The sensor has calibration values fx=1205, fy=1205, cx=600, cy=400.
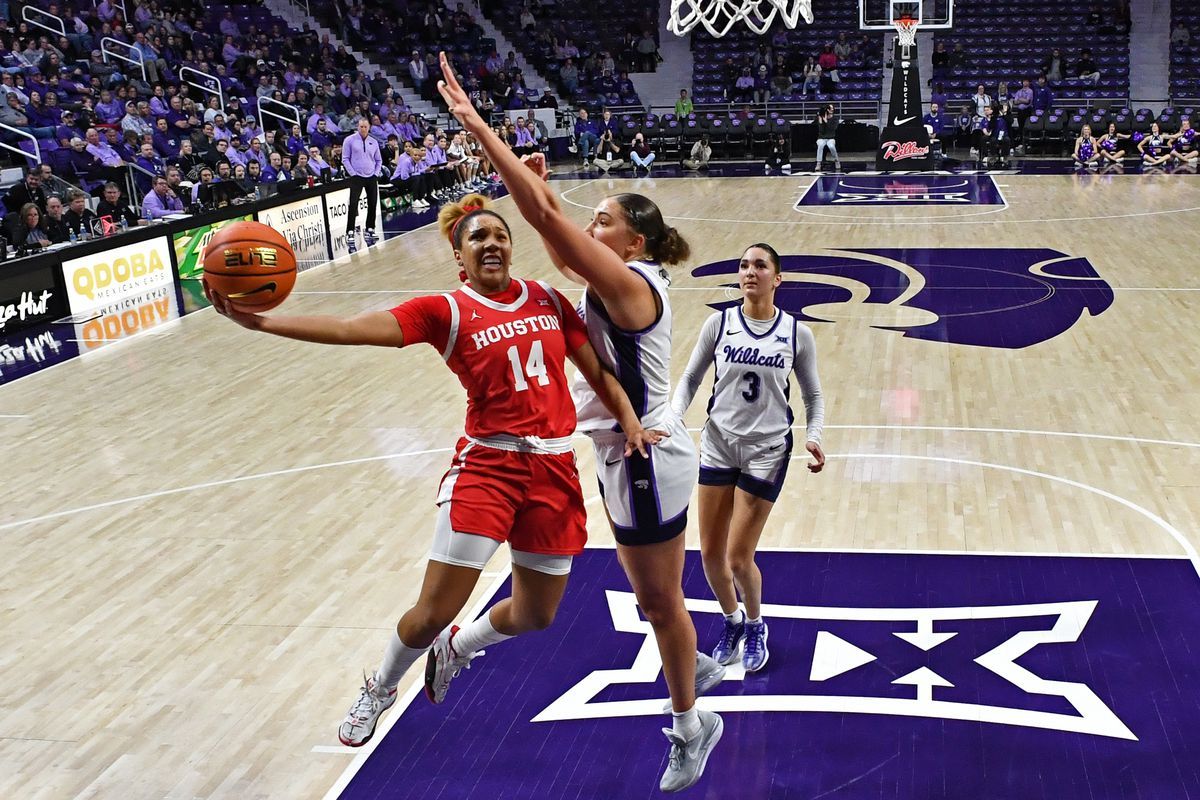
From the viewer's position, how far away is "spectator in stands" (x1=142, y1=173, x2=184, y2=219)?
A: 15.1 m

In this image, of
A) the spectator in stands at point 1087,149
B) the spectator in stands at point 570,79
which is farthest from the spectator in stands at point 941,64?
the spectator in stands at point 570,79

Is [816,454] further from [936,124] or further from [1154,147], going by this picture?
[936,124]

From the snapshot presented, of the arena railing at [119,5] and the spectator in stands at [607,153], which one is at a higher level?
the arena railing at [119,5]

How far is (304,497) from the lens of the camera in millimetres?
7254

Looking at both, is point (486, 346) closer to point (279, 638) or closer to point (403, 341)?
point (403, 341)

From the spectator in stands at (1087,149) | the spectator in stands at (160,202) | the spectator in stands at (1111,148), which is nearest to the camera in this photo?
the spectator in stands at (160,202)

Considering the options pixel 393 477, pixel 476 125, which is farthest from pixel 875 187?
pixel 476 125

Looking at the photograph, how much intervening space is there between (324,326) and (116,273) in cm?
1095

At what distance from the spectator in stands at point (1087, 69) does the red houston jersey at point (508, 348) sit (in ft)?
95.2

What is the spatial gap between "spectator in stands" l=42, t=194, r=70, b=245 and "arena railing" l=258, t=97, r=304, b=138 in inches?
354

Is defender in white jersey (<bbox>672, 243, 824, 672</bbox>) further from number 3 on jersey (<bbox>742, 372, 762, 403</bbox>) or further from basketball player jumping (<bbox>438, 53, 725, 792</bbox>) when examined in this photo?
basketball player jumping (<bbox>438, 53, 725, 792</bbox>)

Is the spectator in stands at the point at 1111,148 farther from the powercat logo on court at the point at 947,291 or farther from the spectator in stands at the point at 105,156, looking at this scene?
the spectator in stands at the point at 105,156

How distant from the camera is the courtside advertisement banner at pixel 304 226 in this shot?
628 inches

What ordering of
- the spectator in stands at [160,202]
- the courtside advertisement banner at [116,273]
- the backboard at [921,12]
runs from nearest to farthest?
1. the courtside advertisement banner at [116,273]
2. the spectator in stands at [160,202]
3. the backboard at [921,12]
